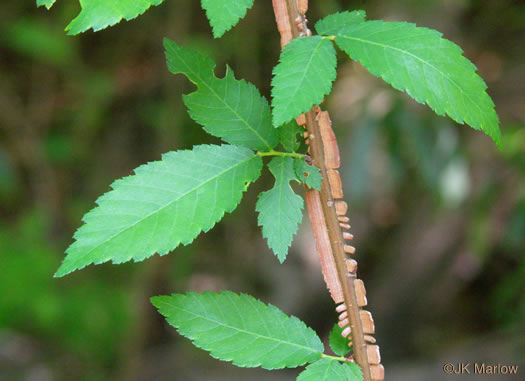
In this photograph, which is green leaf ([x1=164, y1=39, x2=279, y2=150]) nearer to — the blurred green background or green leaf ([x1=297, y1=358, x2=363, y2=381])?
green leaf ([x1=297, y1=358, x2=363, y2=381])

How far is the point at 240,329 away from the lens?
551 mm

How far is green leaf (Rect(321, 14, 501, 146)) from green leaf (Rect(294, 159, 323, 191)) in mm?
105

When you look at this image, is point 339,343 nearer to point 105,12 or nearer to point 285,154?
point 285,154

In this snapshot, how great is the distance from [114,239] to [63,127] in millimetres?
3011

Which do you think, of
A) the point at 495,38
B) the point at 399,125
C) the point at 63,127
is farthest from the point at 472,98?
the point at 63,127

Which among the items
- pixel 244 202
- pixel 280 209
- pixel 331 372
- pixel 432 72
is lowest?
pixel 331 372

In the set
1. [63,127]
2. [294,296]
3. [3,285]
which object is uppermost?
[63,127]

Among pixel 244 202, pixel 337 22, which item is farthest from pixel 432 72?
pixel 244 202

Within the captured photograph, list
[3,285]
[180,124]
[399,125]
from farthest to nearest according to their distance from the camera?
[3,285], [180,124], [399,125]

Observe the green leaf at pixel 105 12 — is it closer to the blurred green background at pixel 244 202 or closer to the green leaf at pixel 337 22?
the green leaf at pixel 337 22

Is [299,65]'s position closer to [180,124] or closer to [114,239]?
[114,239]

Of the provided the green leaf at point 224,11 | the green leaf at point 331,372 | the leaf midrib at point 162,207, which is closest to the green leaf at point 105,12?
the green leaf at point 224,11

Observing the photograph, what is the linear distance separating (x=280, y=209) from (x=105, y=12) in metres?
0.24

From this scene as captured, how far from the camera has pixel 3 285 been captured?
8.34ft
